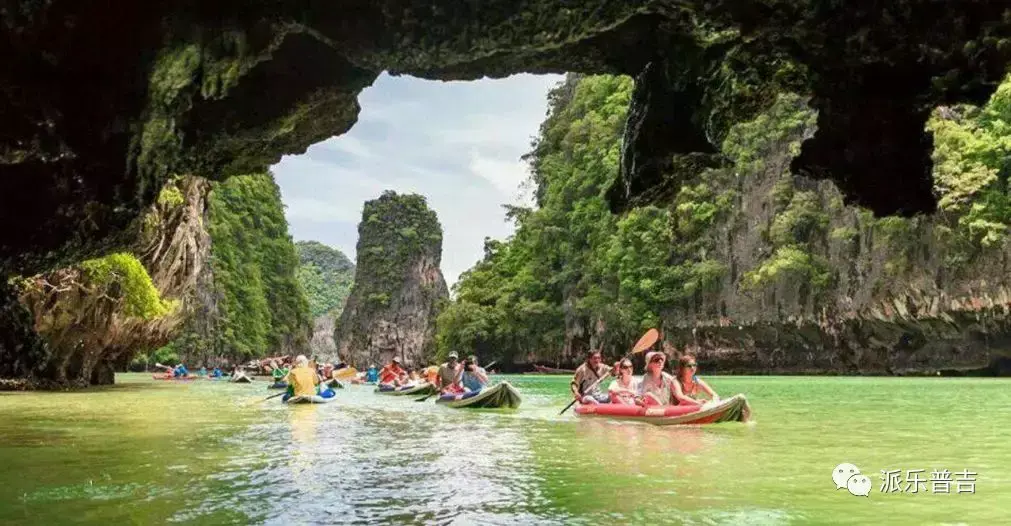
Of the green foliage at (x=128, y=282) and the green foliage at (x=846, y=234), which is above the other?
the green foliage at (x=846, y=234)

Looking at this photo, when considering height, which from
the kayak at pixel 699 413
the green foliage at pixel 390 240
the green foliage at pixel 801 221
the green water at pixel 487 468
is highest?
the green foliage at pixel 390 240

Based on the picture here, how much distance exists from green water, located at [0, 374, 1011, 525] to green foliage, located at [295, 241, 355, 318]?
93142 millimetres

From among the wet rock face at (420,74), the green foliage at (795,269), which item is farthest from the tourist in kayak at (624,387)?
the green foliage at (795,269)

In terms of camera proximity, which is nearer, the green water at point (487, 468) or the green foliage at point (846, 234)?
the green water at point (487, 468)

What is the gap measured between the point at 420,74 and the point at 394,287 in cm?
5677

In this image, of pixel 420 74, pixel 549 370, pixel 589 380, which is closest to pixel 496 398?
pixel 589 380

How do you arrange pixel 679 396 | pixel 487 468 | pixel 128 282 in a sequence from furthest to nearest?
pixel 128 282
pixel 679 396
pixel 487 468

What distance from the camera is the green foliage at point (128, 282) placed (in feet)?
52.1

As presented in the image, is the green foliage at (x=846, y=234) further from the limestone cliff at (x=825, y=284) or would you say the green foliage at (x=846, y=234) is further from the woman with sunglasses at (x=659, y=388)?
the woman with sunglasses at (x=659, y=388)

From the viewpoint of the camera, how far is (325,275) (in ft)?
360

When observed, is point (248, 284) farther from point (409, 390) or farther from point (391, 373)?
point (409, 390)

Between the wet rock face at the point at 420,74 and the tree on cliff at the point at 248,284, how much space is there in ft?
116

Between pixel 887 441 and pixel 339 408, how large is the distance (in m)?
9.11

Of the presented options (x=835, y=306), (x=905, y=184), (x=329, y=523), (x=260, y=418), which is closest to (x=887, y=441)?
(x=905, y=184)
